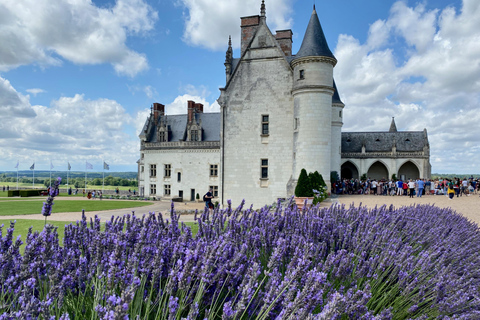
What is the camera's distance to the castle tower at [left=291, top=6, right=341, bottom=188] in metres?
17.5

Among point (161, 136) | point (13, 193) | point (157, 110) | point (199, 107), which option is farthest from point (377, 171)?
point (13, 193)

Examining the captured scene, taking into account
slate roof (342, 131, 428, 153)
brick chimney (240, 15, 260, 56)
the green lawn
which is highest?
brick chimney (240, 15, 260, 56)

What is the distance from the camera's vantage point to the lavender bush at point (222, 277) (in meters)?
2.02

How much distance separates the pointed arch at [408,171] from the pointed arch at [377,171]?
1.87 metres

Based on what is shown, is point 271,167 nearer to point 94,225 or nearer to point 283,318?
point 94,225

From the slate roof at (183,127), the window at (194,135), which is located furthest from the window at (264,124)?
the window at (194,135)

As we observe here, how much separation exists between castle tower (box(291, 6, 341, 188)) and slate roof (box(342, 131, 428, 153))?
25.2m

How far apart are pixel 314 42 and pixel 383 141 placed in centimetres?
2776

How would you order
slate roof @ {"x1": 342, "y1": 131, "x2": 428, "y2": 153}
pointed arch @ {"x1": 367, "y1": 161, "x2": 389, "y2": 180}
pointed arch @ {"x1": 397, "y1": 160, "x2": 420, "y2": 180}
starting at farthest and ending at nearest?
pointed arch @ {"x1": 367, "y1": 161, "x2": 389, "y2": 180} < pointed arch @ {"x1": 397, "y1": 160, "x2": 420, "y2": 180} < slate roof @ {"x1": 342, "y1": 131, "x2": 428, "y2": 153}

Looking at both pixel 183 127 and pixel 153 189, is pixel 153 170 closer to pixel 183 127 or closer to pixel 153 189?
pixel 153 189

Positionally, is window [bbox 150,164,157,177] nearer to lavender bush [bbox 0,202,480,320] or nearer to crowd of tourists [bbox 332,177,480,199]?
Answer: crowd of tourists [bbox 332,177,480,199]

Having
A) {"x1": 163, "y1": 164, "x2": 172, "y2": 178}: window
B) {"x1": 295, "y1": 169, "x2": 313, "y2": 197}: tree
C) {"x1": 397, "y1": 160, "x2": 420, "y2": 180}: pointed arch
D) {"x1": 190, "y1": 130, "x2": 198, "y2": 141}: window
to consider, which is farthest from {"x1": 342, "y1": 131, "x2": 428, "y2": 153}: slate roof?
{"x1": 295, "y1": 169, "x2": 313, "y2": 197}: tree

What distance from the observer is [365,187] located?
2436cm

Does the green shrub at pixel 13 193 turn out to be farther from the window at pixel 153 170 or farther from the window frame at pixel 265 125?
the window frame at pixel 265 125
